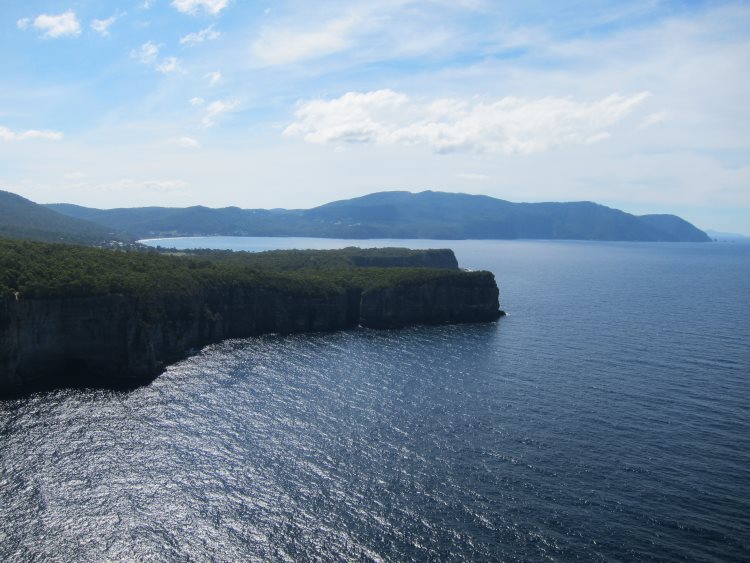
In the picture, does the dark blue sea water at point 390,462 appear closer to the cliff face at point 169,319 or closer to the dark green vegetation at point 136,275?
the cliff face at point 169,319

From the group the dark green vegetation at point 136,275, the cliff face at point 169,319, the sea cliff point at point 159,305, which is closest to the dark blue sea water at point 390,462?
the cliff face at point 169,319

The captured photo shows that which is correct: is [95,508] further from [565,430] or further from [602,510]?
[565,430]

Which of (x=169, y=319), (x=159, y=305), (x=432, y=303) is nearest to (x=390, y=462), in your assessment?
(x=159, y=305)

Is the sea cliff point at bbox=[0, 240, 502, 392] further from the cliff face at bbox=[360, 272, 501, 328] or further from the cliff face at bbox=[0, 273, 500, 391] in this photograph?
the cliff face at bbox=[360, 272, 501, 328]

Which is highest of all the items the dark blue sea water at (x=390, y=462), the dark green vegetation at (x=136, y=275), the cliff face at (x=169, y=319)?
the dark green vegetation at (x=136, y=275)

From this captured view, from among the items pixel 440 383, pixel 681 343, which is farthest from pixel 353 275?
pixel 681 343

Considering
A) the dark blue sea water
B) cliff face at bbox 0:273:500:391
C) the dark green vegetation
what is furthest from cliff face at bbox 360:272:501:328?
the dark blue sea water
